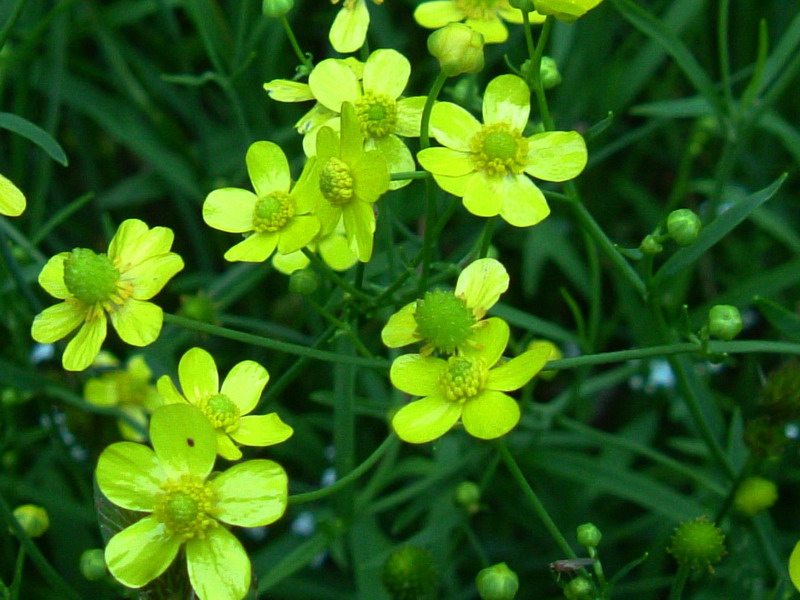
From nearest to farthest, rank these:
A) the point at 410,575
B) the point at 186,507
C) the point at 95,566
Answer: the point at 186,507 < the point at 95,566 < the point at 410,575

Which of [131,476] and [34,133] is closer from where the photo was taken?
[131,476]

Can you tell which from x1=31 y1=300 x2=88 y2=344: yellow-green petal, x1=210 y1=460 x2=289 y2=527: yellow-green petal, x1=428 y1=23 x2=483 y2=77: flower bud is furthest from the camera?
x1=31 y1=300 x2=88 y2=344: yellow-green petal

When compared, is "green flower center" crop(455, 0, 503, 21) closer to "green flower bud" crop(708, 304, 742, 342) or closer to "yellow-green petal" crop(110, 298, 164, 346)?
"green flower bud" crop(708, 304, 742, 342)

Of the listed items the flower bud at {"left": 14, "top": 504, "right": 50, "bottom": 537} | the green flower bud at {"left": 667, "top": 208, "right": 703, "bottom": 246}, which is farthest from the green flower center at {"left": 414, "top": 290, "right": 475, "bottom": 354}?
the flower bud at {"left": 14, "top": 504, "right": 50, "bottom": 537}

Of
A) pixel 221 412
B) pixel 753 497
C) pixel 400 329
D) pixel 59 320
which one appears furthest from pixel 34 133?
pixel 753 497

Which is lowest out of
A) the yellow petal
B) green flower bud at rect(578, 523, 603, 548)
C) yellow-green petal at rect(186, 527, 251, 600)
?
green flower bud at rect(578, 523, 603, 548)

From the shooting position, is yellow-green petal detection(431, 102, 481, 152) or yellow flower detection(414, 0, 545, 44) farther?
yellow flower detection(414, 0, 545, 44)

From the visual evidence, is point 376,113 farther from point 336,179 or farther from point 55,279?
point 55,279
